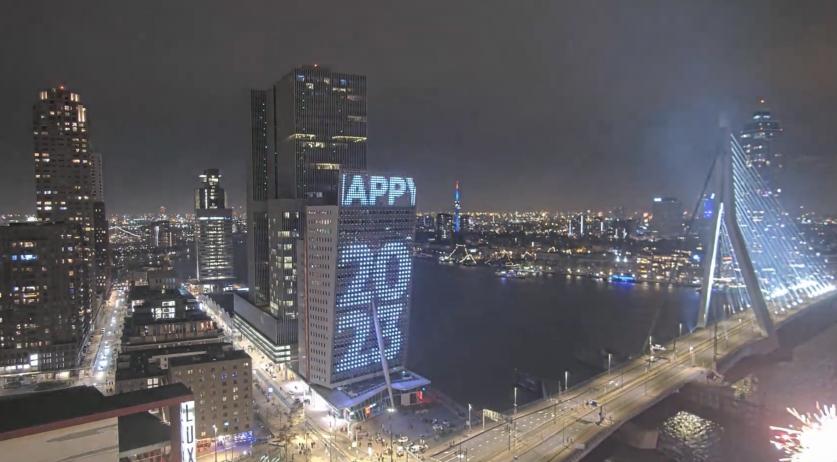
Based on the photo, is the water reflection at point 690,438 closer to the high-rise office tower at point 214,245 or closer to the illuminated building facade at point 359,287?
the illuminated building facade at point 359,287

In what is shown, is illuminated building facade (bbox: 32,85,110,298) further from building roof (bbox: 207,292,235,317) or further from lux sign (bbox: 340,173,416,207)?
lux sign (bbox: 340,173,416,207)

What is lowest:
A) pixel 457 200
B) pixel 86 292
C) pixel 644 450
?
pixel 644 450

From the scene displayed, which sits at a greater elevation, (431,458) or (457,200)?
(457,200)

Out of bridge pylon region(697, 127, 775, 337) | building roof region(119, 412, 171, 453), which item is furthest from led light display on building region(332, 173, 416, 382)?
bridge pylon region(697, 127, 775, 337)

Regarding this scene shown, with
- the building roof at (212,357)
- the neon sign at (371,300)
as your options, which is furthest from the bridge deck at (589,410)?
the building roof at (212,357)

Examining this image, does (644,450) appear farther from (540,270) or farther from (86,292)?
(540,270)

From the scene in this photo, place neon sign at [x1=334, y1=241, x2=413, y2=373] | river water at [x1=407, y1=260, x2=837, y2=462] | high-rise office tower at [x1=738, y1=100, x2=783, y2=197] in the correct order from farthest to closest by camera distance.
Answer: high-rise office tower at [x1=738, y1=100, x2=783, y2=197] → neon sign at [x1=334, y1=241, x2=413, y2=373] → river water at [x1=407, y1=260, x2=837, y2=462]

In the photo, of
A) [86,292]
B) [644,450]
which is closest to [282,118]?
[86,292]

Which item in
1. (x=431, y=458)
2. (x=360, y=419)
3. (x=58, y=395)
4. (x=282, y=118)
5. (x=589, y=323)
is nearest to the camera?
(x=58, y=395)
